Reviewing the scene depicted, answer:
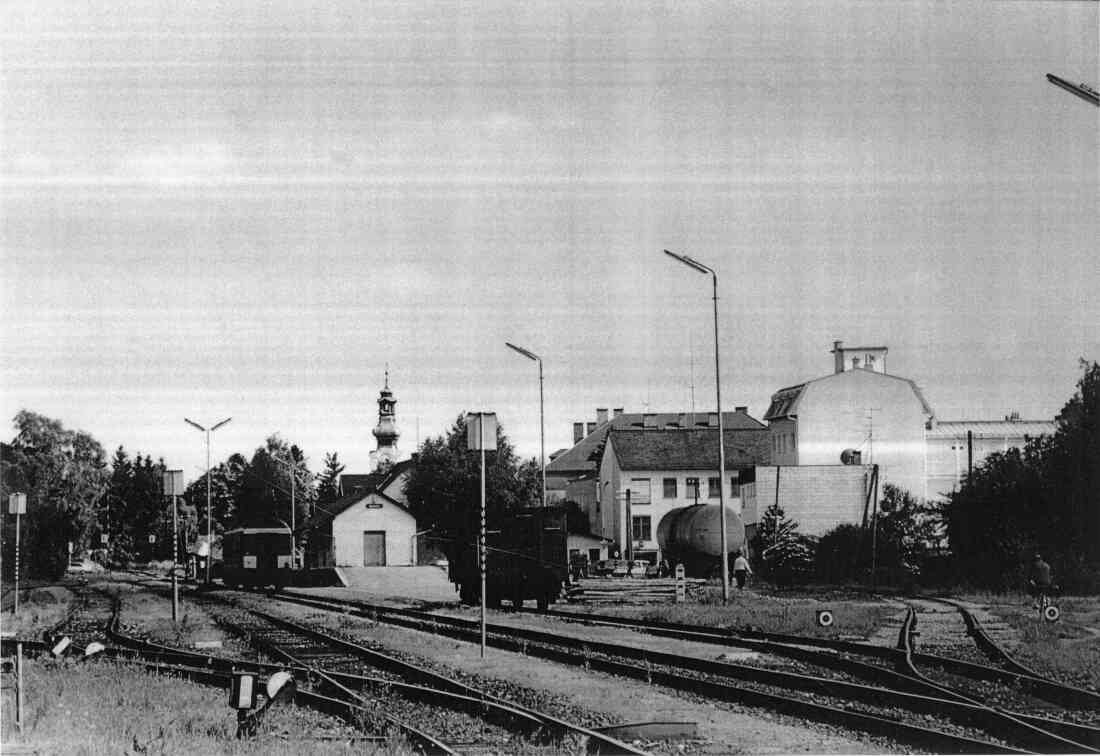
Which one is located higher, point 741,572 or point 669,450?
point 669,450

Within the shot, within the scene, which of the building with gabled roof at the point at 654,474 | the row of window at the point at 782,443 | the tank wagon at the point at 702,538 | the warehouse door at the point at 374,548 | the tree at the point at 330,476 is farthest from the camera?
the tree at the point at 330,476

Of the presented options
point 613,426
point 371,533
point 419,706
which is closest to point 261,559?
point 371,533

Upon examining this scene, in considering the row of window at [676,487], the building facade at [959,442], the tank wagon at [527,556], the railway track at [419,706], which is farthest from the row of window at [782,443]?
the railway track at [419,706]

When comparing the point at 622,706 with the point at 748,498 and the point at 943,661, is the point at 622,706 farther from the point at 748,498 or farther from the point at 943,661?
the point at 748,498

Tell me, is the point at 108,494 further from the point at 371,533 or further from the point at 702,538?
the point at 702,538

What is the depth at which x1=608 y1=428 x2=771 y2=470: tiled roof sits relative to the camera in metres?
79.8

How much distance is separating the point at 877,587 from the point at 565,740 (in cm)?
3406

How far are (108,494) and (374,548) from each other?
60.8 feet

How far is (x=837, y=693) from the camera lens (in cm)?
1387

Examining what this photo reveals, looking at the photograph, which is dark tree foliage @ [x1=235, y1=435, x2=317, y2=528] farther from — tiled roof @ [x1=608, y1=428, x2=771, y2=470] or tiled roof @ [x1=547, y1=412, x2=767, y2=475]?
tiled roof @ [x1=608, y1=428, x2=771, y2=470]

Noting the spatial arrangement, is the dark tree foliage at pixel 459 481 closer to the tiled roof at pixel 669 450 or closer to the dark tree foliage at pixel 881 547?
the tiled roof at pixel 669 450

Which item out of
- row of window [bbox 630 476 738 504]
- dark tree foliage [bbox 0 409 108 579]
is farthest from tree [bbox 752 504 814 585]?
dark tree foliage [bbox 0 409 108 579]

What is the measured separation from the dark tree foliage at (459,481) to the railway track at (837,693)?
42.0 meters

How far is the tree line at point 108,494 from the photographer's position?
179ft
